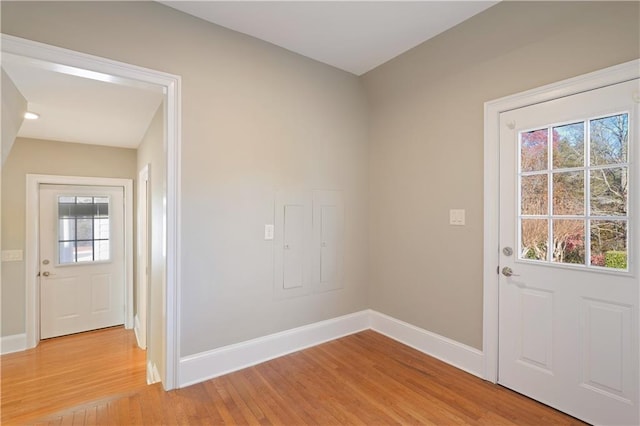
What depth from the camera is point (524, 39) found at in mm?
2053

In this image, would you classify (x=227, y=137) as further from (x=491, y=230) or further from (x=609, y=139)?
(x=609, y=139)

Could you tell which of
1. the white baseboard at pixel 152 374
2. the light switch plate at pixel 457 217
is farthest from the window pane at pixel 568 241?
the white baseboard at pixel 152 374

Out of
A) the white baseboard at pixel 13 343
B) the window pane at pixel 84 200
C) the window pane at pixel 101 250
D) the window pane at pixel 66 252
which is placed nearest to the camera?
the white baseboard at pixel 13 343

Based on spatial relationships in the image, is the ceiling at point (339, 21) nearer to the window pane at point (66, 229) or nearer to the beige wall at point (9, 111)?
the beige wall at point (9, 111)

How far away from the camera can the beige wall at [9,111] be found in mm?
2326

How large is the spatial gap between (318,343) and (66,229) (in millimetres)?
4333

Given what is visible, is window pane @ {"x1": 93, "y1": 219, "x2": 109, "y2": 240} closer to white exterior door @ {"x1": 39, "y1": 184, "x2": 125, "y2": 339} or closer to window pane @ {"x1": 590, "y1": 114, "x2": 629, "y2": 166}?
white exterior door @ {"x1": 39, "y1": 184, "x2": 125, "y2": 339}

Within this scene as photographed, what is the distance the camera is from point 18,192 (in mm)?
4012

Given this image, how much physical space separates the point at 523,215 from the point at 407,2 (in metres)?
1.75

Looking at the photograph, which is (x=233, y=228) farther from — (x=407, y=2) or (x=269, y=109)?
(x=407, y=2)

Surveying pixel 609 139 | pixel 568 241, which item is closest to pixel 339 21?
pixel 609 139

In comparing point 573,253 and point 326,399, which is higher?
point 573,253

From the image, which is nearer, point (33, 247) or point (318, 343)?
point (318, 343)

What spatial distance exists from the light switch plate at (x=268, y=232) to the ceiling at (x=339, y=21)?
166cm
